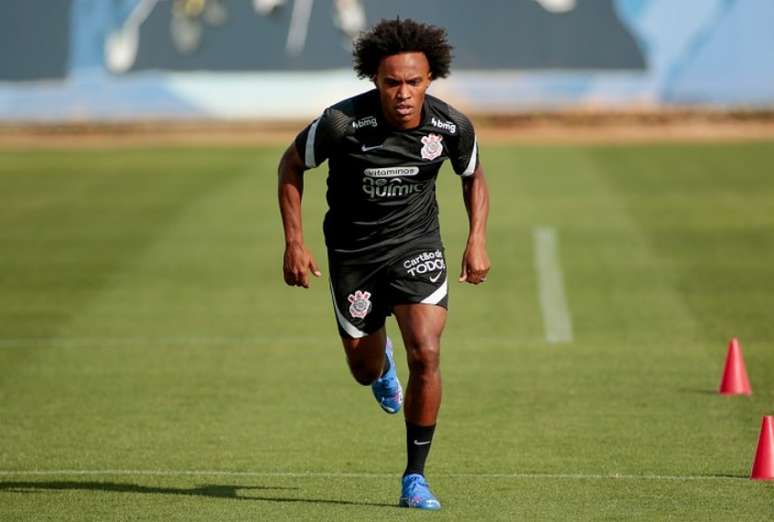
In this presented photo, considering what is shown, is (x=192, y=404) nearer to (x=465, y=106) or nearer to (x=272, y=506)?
(x=272, y=506)

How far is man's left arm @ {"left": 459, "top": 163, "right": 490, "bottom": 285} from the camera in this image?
9461 millimetres

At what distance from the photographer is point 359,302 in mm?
9742

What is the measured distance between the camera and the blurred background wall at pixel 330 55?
3116 cm

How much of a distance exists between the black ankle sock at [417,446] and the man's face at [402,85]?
1.61 meters

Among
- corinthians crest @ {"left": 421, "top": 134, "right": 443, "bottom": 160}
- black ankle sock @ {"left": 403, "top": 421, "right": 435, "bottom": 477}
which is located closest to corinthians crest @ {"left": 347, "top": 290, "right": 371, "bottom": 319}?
black ankle sock @ {"left": 403, "top": 421, "right": 435, "bottom": 477}

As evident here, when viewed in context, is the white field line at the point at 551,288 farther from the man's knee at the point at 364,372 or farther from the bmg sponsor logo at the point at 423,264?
the bmg sponsor logo at the point at 423,264

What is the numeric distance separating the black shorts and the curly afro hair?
100 centimetres

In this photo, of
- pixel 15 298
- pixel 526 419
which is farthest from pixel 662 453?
pixel 15 298

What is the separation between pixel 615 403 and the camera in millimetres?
12406

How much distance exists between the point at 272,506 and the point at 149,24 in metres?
23.7

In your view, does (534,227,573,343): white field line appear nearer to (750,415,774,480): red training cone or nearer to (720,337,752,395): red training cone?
(720,337,752,395): red training cone

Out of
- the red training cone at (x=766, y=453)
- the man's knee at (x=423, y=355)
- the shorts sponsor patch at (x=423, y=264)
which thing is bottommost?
the red training cone at (x=766, y=453)

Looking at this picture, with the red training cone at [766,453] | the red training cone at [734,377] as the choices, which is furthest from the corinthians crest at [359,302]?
the red training cone at [734,377]

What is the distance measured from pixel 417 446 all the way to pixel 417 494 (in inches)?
12.9
